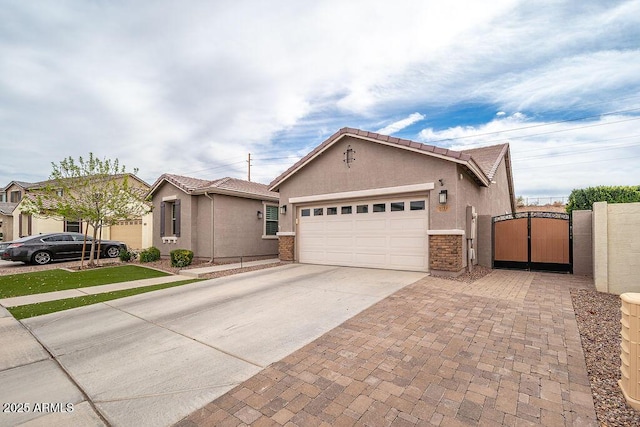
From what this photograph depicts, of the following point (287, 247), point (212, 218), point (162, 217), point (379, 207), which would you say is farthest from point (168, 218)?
point (379, 207)

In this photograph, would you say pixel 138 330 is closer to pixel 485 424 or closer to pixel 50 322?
pixel 50 322

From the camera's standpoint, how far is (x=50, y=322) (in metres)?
5.42

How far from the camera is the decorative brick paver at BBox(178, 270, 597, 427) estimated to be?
8.25 ft

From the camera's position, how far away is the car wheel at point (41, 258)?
13892 millimetres

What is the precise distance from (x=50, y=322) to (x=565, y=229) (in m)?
14.0

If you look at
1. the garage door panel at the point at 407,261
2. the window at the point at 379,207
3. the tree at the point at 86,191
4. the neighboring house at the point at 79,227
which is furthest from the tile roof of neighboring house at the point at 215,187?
the garage door panel at the point at 407,261

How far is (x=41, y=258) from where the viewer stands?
14.1 m

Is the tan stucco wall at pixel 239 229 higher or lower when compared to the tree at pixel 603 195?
lower

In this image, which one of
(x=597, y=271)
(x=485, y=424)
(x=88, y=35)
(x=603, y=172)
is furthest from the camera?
(x=603, y=172)

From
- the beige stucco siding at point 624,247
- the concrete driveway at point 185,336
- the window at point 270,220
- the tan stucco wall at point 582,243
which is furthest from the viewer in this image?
the window at point 270,220

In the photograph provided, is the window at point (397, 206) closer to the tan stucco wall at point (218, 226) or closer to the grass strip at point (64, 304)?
the grass strip at point (64, 304)

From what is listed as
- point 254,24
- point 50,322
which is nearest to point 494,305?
point 50,322

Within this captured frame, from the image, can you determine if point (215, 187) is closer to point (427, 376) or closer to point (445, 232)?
point (445, 232)

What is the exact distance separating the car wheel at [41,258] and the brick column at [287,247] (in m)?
12.0
